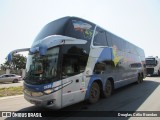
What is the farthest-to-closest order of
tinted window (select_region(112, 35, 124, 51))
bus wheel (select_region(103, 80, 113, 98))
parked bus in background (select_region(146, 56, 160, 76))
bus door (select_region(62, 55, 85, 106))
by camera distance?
1. parked bus in background (select_region(146, 56, 160, 76))
2. tinted window (select_region(112, 35, 124, 51))
3. bus wheel (select_region(103, 80, 113, 98))
4. bus door (select_region(62, 55, 85, 106))

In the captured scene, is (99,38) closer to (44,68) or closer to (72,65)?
(72,65)

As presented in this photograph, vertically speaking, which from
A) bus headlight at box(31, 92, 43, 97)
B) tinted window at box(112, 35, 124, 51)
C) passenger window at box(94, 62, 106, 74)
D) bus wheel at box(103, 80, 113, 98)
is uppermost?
tinted window at box(112, 35, 124, 51)

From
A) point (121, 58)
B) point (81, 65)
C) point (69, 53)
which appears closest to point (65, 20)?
point (69, 53)

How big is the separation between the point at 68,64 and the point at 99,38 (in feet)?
10.4

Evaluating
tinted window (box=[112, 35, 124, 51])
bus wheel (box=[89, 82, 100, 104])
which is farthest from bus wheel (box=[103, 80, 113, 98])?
tinted window (box=[112, 35, 124, 51])

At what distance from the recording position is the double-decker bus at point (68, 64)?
265 inches

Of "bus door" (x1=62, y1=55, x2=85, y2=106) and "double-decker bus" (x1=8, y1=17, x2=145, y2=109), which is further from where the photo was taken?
"bus door" (x1=62, y1=55, x2=85, y2=106)

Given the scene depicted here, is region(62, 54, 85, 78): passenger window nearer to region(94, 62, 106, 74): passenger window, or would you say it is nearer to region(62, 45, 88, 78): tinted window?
region(62, 45, 88, 78): tinted window

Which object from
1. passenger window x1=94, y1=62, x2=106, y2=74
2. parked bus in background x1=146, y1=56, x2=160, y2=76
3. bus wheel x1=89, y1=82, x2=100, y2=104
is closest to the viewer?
bus wheel x1=89, y1=82, x2=100, y2=104

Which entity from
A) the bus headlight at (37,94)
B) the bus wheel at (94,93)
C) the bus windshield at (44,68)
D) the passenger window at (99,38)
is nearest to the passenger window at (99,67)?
the bus wheel at (94,93)

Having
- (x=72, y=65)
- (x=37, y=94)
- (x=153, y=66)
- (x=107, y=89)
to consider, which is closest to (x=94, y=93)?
(x=107, y=89)

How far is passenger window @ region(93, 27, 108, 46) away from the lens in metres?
9.39

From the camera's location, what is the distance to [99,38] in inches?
386

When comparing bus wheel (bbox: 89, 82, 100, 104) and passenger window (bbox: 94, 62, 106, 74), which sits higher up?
passenger window (bbox: 94, 62, 106, 74)
